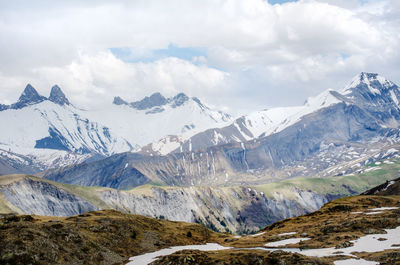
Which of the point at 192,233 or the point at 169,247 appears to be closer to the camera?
the point at 169,247

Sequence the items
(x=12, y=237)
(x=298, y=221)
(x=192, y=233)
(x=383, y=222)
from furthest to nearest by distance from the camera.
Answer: (x=298, y=221), (x=192, y=233), (x=383, y=222), (x=12, y=237)

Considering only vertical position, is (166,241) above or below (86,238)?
below

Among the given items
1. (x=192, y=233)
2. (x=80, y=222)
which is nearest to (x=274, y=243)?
(x=192, y=233)

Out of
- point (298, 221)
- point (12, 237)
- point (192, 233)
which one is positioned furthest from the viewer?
point (298, 221)

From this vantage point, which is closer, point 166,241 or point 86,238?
point 86,238

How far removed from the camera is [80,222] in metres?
126

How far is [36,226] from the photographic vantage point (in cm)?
10088

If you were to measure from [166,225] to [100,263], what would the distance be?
57.7 m

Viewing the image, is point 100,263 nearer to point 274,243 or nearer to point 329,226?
point 274,243

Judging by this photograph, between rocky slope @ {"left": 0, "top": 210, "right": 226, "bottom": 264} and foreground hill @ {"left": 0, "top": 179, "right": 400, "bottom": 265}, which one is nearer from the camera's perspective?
foreground hill @ {"left": 0, "top": 179, "right": 400, "bottom": 265}

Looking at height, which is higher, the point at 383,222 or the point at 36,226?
the point at 36,226

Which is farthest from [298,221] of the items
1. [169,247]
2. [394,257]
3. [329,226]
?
[394,257]

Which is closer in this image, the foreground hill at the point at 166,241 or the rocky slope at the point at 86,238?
the foreground hill at the point at 166,241

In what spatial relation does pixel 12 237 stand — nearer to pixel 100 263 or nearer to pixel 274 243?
pixel 100 263
